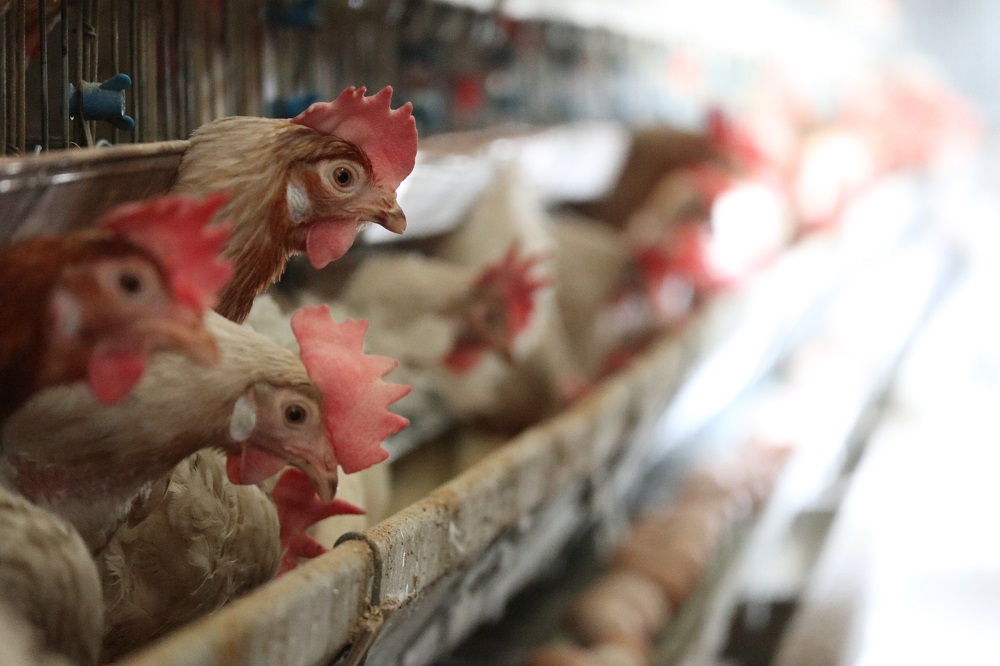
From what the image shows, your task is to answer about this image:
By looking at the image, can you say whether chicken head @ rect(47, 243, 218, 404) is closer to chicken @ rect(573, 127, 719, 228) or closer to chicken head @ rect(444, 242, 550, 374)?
chicken head @ rect(444, 242, 550, 374)

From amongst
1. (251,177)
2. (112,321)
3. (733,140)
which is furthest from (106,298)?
(733,140)

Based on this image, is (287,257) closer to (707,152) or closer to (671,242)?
(671,242)

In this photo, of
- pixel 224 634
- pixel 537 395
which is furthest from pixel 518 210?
pixel 224 634

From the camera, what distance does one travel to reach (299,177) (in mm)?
873

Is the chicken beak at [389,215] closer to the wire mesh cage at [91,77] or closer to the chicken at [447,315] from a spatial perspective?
the wire mesh cage at [91,77]

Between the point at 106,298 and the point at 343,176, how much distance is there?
30 cm

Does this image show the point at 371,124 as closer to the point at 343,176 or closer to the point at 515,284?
the point at 343,176

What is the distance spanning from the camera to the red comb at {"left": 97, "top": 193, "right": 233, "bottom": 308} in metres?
0.65

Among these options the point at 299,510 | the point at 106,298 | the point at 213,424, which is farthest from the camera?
the point at 299,510

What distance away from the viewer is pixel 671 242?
2838 millimetres

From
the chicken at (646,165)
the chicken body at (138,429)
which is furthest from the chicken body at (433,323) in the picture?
the chicken at (646,165)

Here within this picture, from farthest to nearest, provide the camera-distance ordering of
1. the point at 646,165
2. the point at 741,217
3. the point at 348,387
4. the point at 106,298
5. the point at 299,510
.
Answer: the point at 646,165 < the point at 741,217 < the point at 299,510 < the point at 348,387 < the point at 106,298

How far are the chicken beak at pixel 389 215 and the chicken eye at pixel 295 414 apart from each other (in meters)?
0.20

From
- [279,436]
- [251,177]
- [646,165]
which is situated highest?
[646,165]
